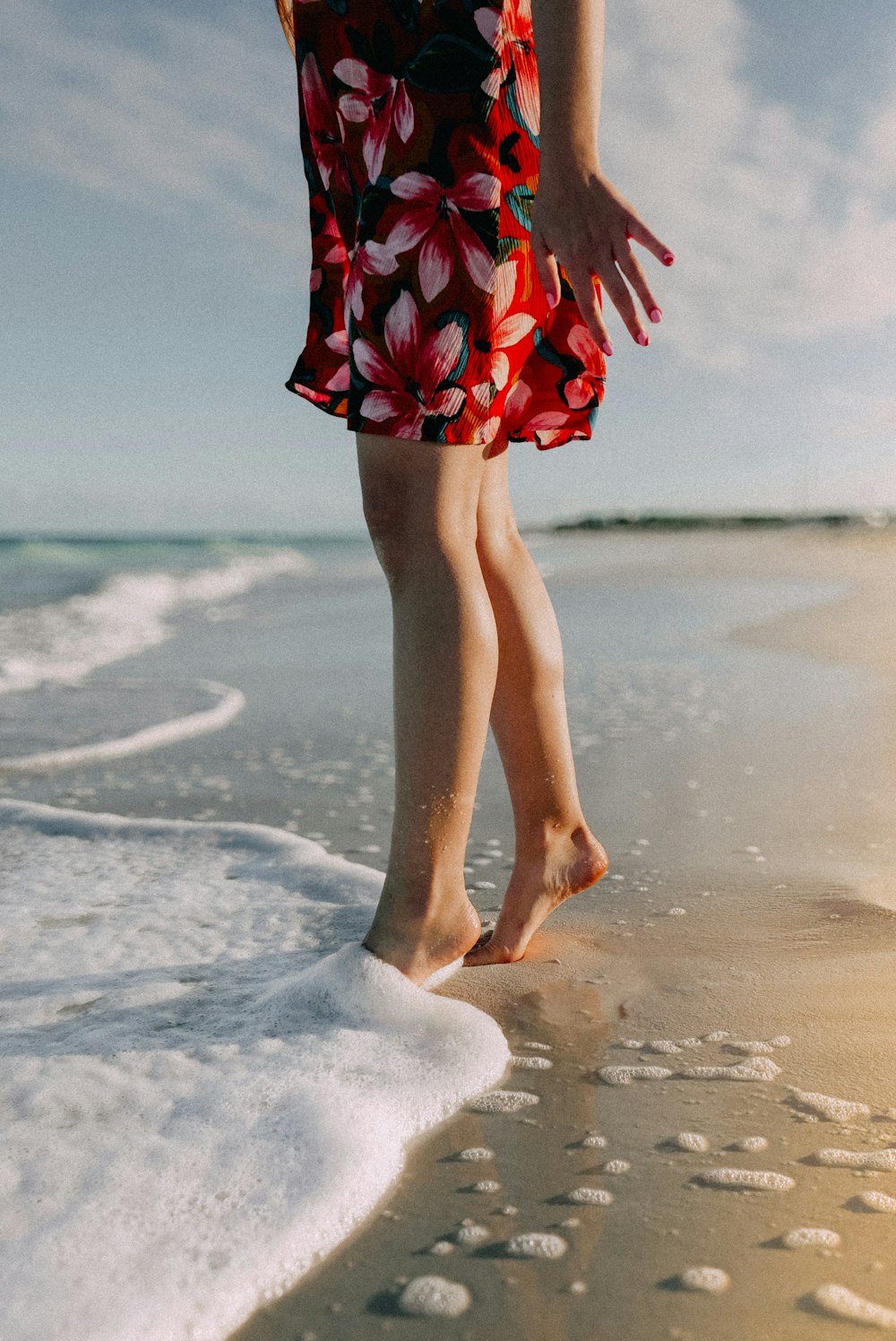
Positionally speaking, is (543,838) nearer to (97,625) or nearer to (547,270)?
(547,270)

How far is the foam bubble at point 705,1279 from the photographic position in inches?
30.0

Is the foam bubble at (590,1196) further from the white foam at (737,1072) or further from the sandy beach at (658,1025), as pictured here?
the white foam at (737,1072)

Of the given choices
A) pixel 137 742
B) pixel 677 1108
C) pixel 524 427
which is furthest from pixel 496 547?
pixel 137 742

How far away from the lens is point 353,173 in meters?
1.42

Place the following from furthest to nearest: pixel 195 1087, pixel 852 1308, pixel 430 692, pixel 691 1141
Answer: pixel 430 692
pixel 195 1087
pixel 691 1141
pixel 852 1308

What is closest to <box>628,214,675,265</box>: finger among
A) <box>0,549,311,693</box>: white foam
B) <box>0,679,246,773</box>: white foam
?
<box>0,679,246,773</box>: white foam

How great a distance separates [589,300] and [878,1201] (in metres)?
0.99

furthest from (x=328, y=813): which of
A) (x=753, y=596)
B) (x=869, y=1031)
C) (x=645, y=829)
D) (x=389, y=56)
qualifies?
(x=753, y=596)

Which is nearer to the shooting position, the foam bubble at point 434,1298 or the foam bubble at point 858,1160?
the foam bubble at point 434,1298

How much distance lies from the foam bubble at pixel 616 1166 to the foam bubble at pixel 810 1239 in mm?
152

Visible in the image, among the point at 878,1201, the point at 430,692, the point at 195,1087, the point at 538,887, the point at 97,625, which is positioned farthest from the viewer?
the point at 97,625

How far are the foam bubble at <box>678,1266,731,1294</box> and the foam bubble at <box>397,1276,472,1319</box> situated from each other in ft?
0.54

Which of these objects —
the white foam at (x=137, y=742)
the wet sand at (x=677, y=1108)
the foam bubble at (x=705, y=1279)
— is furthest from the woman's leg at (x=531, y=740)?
the white foam at (x=137, y=742)

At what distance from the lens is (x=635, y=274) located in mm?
1199
